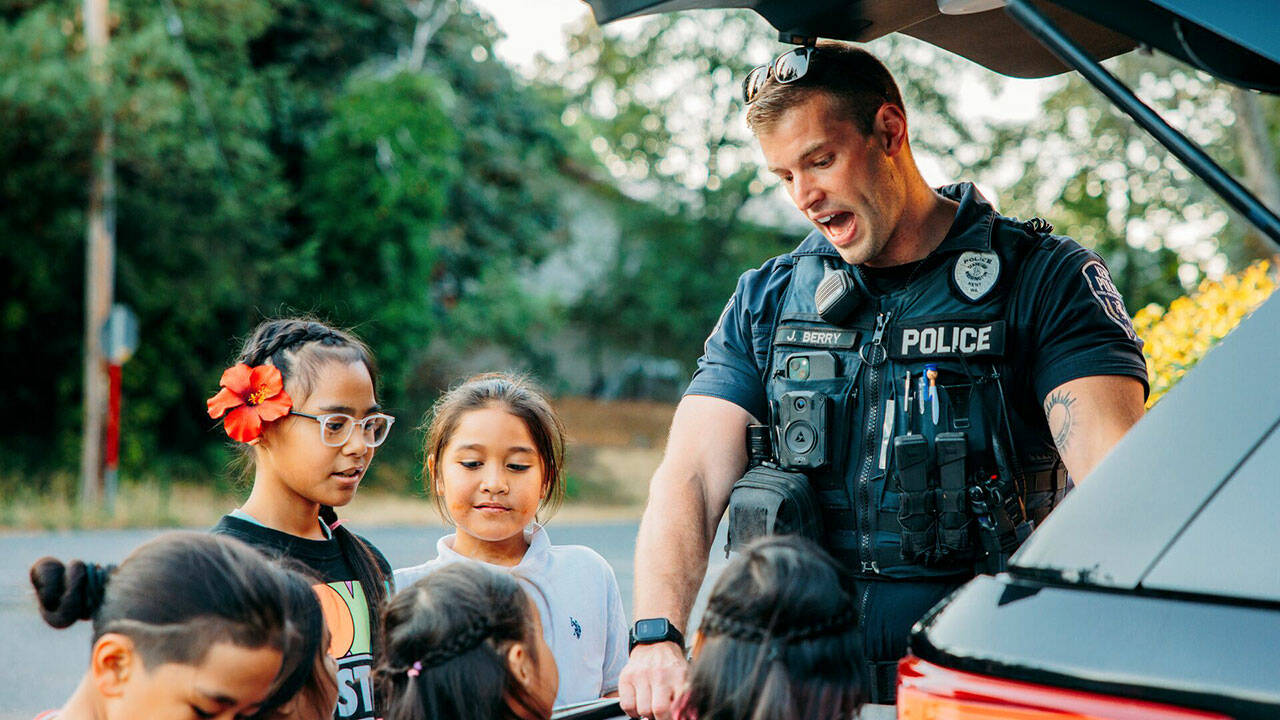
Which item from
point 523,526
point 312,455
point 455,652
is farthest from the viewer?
point 523,526

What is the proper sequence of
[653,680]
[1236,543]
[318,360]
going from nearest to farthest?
[1236,543]
[653,680]
[318,360]

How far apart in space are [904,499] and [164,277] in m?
16.8

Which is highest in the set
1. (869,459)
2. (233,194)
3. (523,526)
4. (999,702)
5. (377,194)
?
(377,194)

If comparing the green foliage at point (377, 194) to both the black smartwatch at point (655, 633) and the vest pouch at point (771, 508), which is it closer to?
the vest pouch at point (771, 508)

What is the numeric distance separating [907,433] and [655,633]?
62cm

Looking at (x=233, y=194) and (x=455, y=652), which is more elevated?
(x=233, y=194)

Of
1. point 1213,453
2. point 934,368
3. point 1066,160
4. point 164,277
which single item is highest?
point 1066,160

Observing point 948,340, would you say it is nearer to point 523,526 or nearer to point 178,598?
point 523,526

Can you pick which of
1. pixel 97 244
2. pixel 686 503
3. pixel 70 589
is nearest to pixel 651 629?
pixel 686 503

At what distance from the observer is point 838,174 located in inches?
98.7

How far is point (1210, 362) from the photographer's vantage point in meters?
1.32

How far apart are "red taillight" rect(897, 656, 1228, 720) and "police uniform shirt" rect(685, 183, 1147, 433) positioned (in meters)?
1.11

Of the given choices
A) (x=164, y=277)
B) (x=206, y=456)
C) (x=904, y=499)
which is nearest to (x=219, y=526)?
(x=904, y=499)

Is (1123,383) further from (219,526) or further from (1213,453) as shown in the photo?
(219,526)
